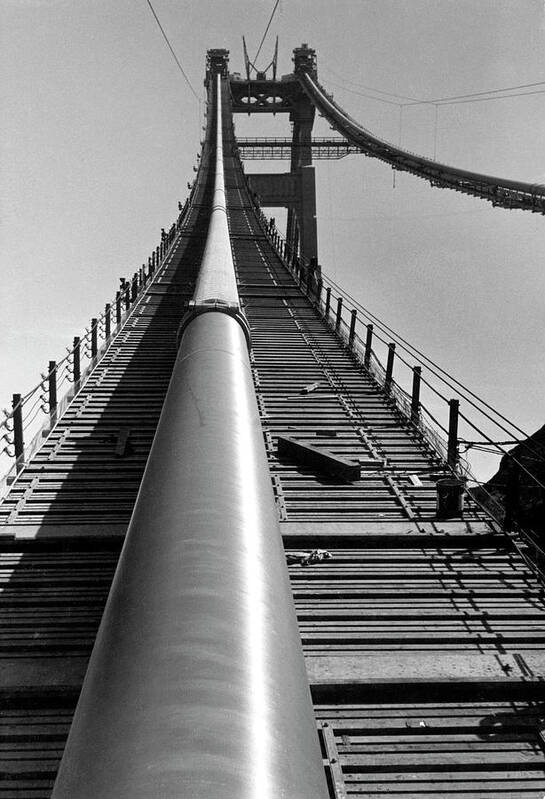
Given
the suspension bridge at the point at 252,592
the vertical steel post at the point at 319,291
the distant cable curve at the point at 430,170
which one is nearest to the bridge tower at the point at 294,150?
the distant cable curve at the point at 430,170

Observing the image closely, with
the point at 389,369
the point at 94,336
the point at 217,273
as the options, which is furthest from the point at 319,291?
the point at 217,273

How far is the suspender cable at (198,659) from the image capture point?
2.32m

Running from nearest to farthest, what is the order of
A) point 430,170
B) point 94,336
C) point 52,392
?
point 52,392 < point 94,336 < point 430,170

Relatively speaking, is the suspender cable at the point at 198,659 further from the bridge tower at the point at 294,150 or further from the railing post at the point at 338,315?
the bridge tower at the point at 294,150

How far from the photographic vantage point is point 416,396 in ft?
37.8

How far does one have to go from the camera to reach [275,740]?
2525 millimetres

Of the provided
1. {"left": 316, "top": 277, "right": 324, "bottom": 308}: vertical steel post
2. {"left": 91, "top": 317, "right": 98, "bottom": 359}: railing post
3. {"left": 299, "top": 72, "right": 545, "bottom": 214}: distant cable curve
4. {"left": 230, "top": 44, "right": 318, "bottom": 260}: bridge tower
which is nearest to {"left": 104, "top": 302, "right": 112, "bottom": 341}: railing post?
{"left": 91, "top": 317, "right": 98, "bottom": 359}: railing post

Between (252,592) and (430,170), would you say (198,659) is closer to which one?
(252,592)

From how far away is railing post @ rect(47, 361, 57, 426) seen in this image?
1101cm

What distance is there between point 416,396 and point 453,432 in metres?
2.01

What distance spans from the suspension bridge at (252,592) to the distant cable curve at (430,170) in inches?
552

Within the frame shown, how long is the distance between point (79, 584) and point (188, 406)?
2.55m

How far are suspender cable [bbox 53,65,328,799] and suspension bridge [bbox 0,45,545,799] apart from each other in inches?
0.4

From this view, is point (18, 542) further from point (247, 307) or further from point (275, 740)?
point (247, 307)
